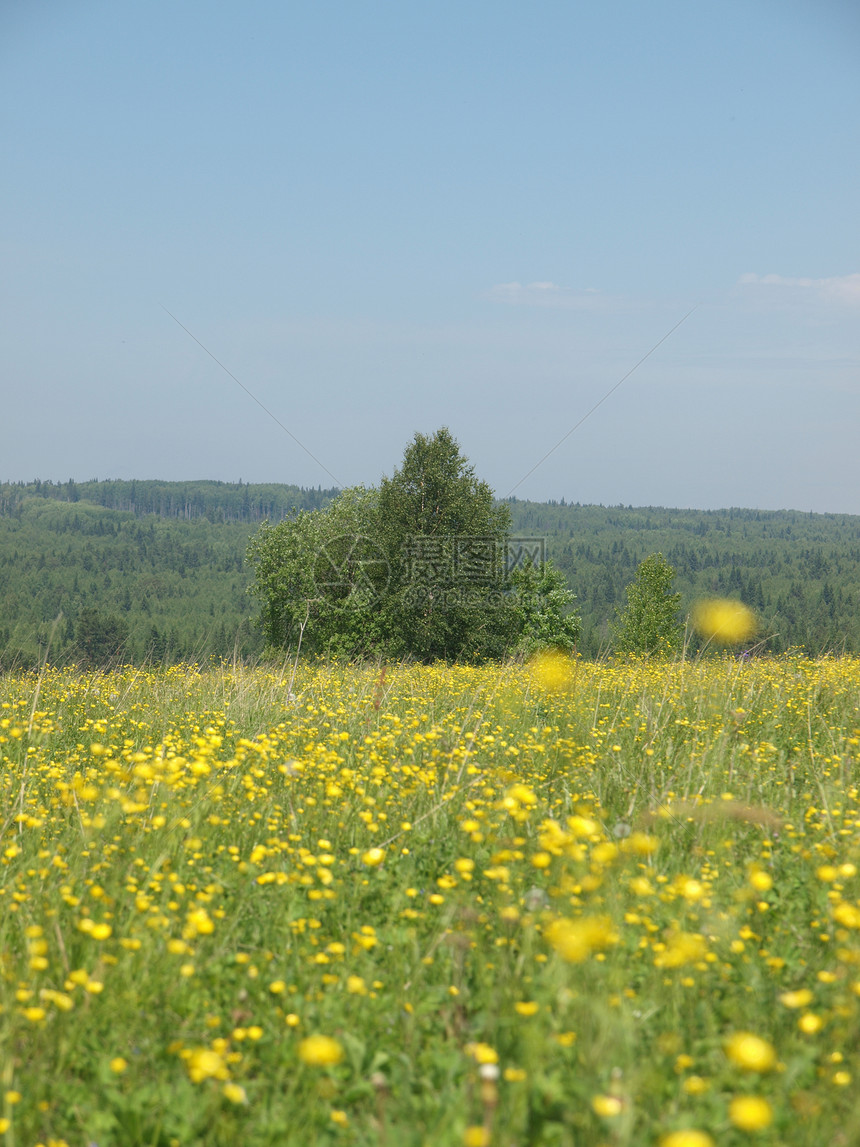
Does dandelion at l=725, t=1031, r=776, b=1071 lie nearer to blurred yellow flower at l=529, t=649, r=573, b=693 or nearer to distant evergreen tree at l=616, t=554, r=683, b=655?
blurred yellow flower at l=529, t=649, r=573, b=693

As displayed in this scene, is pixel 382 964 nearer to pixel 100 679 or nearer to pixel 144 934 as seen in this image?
pixel 144 934

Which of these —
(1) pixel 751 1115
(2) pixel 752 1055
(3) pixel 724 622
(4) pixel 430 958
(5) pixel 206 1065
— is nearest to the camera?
(1) pixel 751 1115

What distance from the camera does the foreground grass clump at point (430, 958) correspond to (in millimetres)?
1975

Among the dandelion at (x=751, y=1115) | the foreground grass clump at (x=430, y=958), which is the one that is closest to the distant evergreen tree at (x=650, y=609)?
the foreground grass clump at (x=430, y=958)

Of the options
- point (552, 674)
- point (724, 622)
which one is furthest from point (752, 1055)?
point (724, 622)

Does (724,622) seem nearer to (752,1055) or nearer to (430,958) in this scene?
(430,958)

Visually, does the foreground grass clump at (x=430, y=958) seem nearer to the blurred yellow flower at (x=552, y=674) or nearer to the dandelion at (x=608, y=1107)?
the dandelion at (x=608, y=1107)

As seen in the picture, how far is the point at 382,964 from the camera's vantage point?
284 centimetres

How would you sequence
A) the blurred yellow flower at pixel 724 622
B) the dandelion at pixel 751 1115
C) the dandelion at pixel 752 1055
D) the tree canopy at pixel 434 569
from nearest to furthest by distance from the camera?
the dandelion at pixel 751 1115 < the dandelion at pixel 752 1055 < the blurred yellow flower at pixel 724 622 < the tree canopy at pixel 434 569

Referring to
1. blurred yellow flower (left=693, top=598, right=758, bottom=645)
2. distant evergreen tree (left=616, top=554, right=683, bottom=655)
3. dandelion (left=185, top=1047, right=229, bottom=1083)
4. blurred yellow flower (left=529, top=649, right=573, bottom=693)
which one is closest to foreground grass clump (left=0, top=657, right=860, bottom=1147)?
dandelion (left=185, top=1047, right=229, bottom=1083)

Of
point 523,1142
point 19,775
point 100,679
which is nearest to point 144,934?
point 523,1142

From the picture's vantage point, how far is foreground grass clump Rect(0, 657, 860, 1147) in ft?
6.48

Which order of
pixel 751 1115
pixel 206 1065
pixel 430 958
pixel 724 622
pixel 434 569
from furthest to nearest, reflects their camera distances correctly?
pixel 434 569 → pixel 724 622 → pixel 430 958 → pixel 206 1065 → pixel 751 1115

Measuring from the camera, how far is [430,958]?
9.02ft
